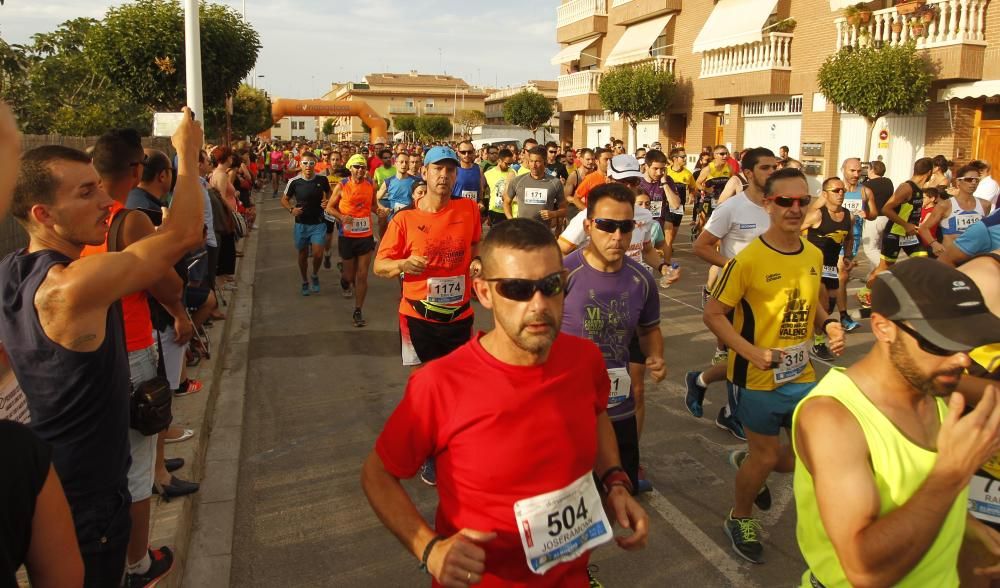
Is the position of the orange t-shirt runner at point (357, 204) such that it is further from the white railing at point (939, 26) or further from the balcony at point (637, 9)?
the balcony at point (637, 9)

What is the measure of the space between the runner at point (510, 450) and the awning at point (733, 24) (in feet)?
77.0

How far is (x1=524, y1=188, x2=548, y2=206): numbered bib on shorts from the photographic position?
1013 centimetres

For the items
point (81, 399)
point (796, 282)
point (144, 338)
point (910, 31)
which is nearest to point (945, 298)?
point (796, 282)

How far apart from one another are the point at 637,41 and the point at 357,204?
24.4m

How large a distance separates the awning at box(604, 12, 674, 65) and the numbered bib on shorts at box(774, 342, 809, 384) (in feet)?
92.1

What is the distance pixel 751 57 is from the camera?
23906 millimetres

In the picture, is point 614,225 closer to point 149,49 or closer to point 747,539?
point 747,539

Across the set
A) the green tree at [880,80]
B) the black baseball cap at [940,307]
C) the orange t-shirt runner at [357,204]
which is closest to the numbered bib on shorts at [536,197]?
the orange t-shirt runner at [357,204]

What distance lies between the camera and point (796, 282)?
4031mm

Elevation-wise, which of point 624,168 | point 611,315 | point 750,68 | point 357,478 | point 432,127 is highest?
point 432,127

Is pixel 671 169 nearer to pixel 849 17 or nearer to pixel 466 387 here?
pixel 849 17

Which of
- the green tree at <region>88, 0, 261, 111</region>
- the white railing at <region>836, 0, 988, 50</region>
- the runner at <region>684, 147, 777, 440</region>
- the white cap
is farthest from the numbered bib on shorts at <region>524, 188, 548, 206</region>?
the white railing at <region>836, 0, 988, 50</region>

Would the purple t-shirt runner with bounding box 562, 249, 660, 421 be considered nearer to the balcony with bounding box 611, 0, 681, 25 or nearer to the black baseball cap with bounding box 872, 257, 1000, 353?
the black baseball cap with bounding box 872, 257, 1000, 353

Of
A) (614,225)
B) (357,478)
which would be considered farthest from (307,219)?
(614,225)
